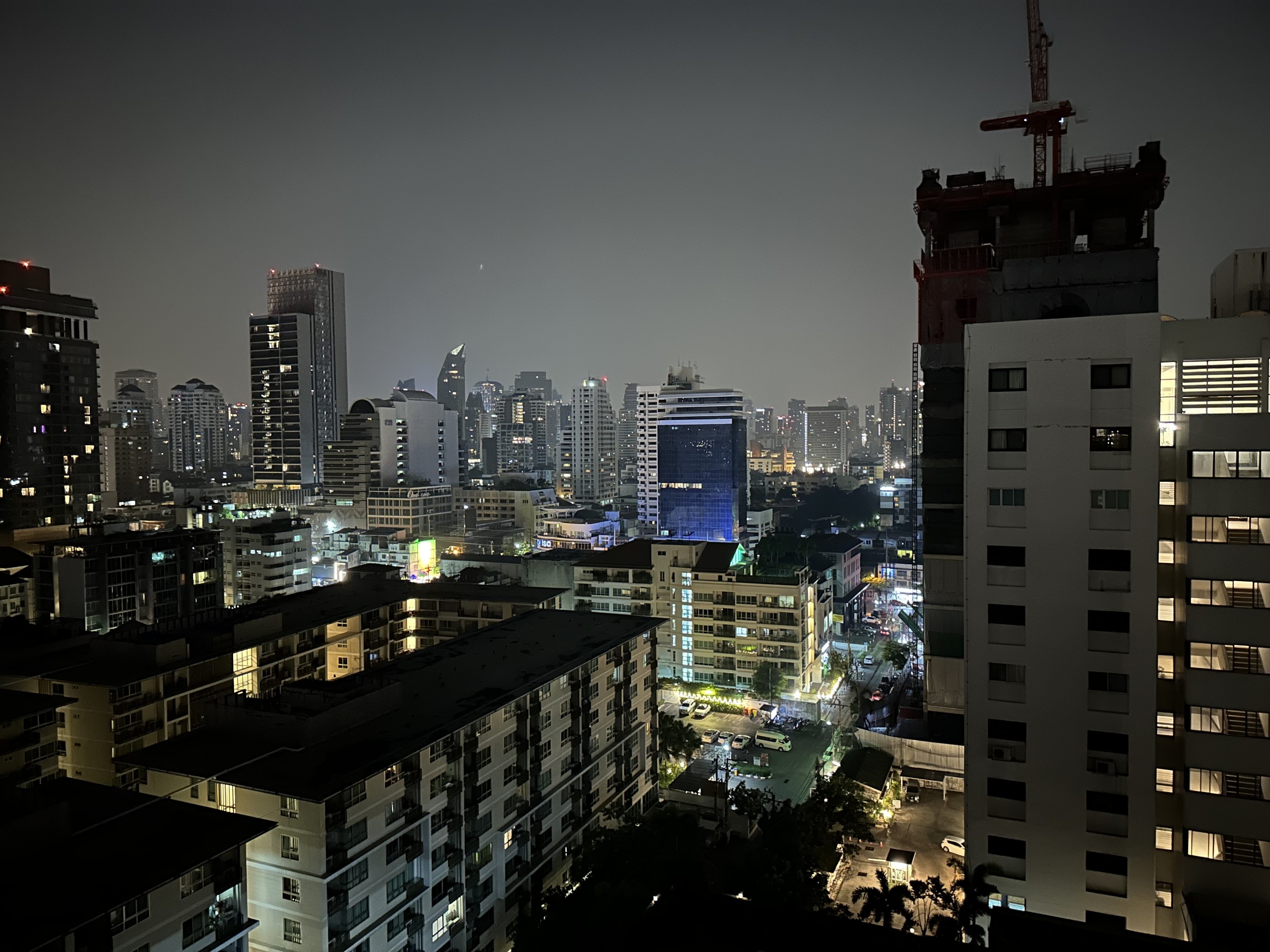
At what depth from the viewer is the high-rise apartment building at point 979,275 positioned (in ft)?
66.7

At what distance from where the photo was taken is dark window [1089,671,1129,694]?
11.7m

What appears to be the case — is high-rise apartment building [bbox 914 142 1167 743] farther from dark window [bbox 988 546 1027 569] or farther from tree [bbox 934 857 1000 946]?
tree [bbox 934 857 1000 946]

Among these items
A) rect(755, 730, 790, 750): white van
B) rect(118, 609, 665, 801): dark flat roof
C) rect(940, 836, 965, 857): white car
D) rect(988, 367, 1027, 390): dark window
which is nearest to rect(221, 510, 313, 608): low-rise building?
rect(755, 730, 790, 750): white van

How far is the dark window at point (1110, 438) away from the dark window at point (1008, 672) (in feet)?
12.4

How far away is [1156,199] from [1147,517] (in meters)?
14.1

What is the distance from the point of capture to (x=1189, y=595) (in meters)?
11.5

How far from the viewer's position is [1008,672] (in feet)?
40.8

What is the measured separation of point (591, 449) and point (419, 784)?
102579 millimetres

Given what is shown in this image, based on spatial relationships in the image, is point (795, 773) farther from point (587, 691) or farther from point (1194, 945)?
→ point (1194, 945)

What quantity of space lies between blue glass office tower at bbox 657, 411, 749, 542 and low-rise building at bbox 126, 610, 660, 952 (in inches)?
2125

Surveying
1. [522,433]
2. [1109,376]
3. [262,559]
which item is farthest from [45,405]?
[522,433]

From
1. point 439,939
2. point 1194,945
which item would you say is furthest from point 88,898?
point 1194,945

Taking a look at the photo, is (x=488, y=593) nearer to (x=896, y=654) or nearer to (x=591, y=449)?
(x=896, y=654)

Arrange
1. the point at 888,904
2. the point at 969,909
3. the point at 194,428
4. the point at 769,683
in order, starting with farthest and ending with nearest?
the point at 194,428
the point at 769,683
the point at 888,904
the point at 969,909
